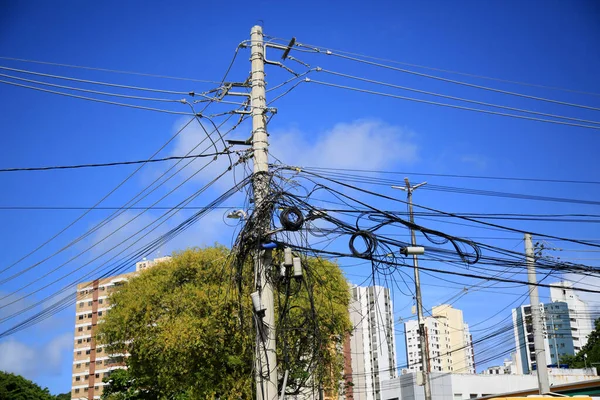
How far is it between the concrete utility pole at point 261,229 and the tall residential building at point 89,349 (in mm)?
86367

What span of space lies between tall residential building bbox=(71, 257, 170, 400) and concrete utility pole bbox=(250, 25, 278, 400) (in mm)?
86367

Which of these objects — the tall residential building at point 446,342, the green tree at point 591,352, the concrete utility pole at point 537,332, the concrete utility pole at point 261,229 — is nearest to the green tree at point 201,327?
the concrete utility pole at point 537,332

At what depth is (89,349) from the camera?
102188 mm

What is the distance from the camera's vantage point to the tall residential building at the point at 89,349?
99.2 metres

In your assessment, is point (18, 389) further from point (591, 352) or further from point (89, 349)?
point (591, 352)

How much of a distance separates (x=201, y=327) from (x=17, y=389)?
4583 cm

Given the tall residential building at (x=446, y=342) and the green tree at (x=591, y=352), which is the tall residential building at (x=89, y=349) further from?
the tall residential building at (x=446, y=342)

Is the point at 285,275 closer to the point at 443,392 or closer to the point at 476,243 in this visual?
the point at 476,243

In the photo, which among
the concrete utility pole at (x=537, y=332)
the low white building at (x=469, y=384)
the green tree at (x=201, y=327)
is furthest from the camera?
the low white building at (x=469, y=384)

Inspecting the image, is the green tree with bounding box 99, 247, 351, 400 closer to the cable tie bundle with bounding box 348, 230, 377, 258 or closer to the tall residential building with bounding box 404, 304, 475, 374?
the cable tie bundle with bounding box 348, 230, 377, 258

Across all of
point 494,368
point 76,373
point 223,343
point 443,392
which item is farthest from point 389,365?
point 223,343

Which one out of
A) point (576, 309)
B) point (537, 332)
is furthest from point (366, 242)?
point (576, 309)

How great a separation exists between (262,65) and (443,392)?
123 ft

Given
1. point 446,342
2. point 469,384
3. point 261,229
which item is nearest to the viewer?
point 261,229
